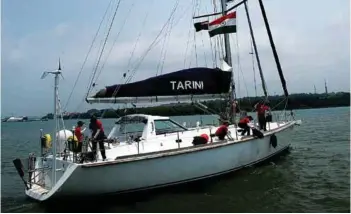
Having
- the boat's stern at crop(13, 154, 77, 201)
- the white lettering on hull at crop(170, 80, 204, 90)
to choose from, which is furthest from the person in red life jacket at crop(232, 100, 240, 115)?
the boat's stern at crop(13, 154, 77, 201)

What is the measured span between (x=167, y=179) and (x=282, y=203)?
11.3ft

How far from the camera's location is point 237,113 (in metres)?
18.1

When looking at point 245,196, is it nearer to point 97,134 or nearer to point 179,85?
point 97,134

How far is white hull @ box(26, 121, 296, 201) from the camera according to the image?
10305mm

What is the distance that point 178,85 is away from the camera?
1470 centimetres

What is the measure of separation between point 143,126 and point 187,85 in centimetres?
238

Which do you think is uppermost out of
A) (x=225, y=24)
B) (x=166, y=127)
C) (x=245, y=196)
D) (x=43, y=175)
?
(x=225, y=24)

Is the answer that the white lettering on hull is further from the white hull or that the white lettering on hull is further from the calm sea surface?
the calm sea surface

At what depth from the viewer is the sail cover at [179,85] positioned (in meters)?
13.7

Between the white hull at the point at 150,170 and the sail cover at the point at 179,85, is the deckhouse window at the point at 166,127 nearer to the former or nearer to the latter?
the sail cover at the point at 179,85

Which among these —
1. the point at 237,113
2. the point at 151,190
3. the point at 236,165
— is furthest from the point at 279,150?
the point at 151,190

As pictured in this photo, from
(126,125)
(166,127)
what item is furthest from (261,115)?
(126,125)

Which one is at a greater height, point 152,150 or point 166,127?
→ point 166,127

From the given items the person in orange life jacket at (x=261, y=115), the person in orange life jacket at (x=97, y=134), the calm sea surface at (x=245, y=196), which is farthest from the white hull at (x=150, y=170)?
the person in orange life jacket at (x=261, y=115)
